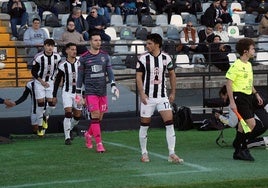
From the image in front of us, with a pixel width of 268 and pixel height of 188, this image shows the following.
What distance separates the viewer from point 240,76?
11719mm

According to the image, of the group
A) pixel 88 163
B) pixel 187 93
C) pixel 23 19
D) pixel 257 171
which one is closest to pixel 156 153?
pixel 88 163

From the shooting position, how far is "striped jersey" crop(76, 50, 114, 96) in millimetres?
13117

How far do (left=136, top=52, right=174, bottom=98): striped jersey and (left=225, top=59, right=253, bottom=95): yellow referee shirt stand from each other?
2.97 ft

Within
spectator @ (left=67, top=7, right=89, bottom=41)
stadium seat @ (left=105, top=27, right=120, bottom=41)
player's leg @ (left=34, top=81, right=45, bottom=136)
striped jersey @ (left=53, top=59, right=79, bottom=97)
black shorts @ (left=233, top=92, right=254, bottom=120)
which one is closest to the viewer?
black shorts @ (left=233, top=92, right=254, bottom=120)

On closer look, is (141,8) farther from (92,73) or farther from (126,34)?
(92,73)

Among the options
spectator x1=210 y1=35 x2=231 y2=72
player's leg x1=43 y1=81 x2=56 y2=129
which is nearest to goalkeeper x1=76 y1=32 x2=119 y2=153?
player's leg x1=43 y1=81 x2=56 y2=129

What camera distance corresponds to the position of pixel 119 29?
23.0m

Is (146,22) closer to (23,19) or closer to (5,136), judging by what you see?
(23,19)

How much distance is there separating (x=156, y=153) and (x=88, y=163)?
1.56m

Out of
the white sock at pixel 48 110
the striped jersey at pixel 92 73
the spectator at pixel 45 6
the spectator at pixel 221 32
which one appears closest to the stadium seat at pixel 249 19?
the spectator at pixel 221 32

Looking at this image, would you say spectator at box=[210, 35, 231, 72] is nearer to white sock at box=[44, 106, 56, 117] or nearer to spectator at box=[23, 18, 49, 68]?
spectator at box=[23, 18, 49, 68]

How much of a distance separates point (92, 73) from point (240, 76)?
264 cm

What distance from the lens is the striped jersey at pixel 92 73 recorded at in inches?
516

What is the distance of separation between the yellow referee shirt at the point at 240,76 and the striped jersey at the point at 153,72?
90cm
